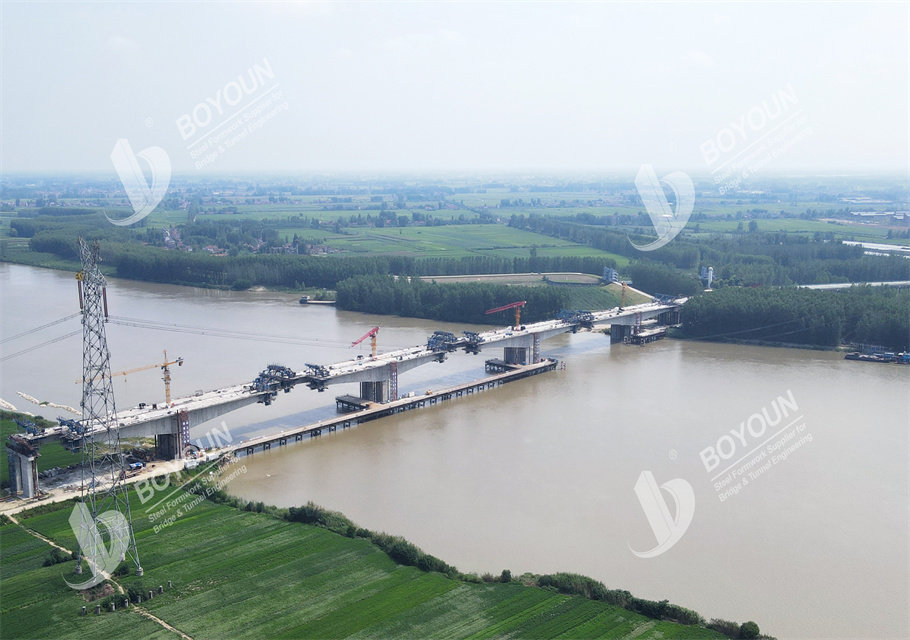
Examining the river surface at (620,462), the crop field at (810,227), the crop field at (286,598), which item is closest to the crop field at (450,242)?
the crop field at (810,227)

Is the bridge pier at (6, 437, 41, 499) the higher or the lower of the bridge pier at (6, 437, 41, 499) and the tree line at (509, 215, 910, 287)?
the lower

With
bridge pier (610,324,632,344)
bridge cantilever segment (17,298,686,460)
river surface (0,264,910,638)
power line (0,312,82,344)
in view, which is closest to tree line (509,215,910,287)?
bridge pier (610,324,632,344)

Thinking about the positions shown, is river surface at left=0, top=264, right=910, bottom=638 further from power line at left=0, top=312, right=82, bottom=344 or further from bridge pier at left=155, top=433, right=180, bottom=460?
bridge pier at left=155, top=433, right=180, bottom=460

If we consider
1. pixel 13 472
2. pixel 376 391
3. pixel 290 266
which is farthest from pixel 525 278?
pixel 13 472

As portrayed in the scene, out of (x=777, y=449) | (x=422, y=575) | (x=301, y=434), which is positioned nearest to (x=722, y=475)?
(x=777, y=449)

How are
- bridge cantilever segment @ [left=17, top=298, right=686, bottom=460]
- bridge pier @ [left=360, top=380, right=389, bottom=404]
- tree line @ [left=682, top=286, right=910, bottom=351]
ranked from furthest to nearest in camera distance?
1. tree line @ [left=682, top=286, right=910, bottom=351]
2. bridge pier @ [left=360, top=380, right=389, bottom=404]
3. bridge cantilever segment @ [left=17, top=298, right=686, bottom=460]

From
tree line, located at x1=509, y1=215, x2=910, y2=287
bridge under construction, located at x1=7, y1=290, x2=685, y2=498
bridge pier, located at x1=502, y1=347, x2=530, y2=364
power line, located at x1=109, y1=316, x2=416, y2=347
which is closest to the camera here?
bridge under construction, located at x1=7, y1=290, x2=685, y2=498

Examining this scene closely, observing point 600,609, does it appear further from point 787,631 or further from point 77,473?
point 77,473
